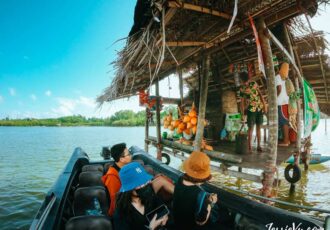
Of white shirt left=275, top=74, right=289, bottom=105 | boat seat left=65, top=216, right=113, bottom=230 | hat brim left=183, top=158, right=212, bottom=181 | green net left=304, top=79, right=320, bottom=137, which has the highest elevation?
white shirt left=275, top=74, right=289, bottom=105

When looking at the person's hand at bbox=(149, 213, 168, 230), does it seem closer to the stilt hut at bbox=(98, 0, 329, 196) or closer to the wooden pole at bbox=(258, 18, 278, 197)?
the stilt hut at bbox=(98, 0, 329, 196)

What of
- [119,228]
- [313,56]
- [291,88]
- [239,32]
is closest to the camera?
[119,228]

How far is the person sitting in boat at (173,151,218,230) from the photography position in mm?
2115

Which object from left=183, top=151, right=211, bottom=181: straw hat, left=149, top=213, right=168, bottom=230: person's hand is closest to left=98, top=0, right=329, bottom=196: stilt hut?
left=183, top=151, right=211, bottom=181: straw hat

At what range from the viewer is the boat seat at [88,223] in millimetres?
1709

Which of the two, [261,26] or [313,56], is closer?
[261,26]

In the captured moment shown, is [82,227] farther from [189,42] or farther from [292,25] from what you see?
[292,25]

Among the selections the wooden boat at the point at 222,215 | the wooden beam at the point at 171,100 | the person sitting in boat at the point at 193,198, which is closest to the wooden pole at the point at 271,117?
the wooden boat at the point at 222,215

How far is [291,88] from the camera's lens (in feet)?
18.2

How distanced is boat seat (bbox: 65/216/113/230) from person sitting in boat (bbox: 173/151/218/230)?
772 mm

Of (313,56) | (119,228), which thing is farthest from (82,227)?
(313,56)

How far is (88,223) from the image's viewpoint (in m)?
1.73

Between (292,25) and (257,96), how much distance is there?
6.05 feet

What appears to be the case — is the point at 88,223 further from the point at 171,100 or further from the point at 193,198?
the point at 171,100
